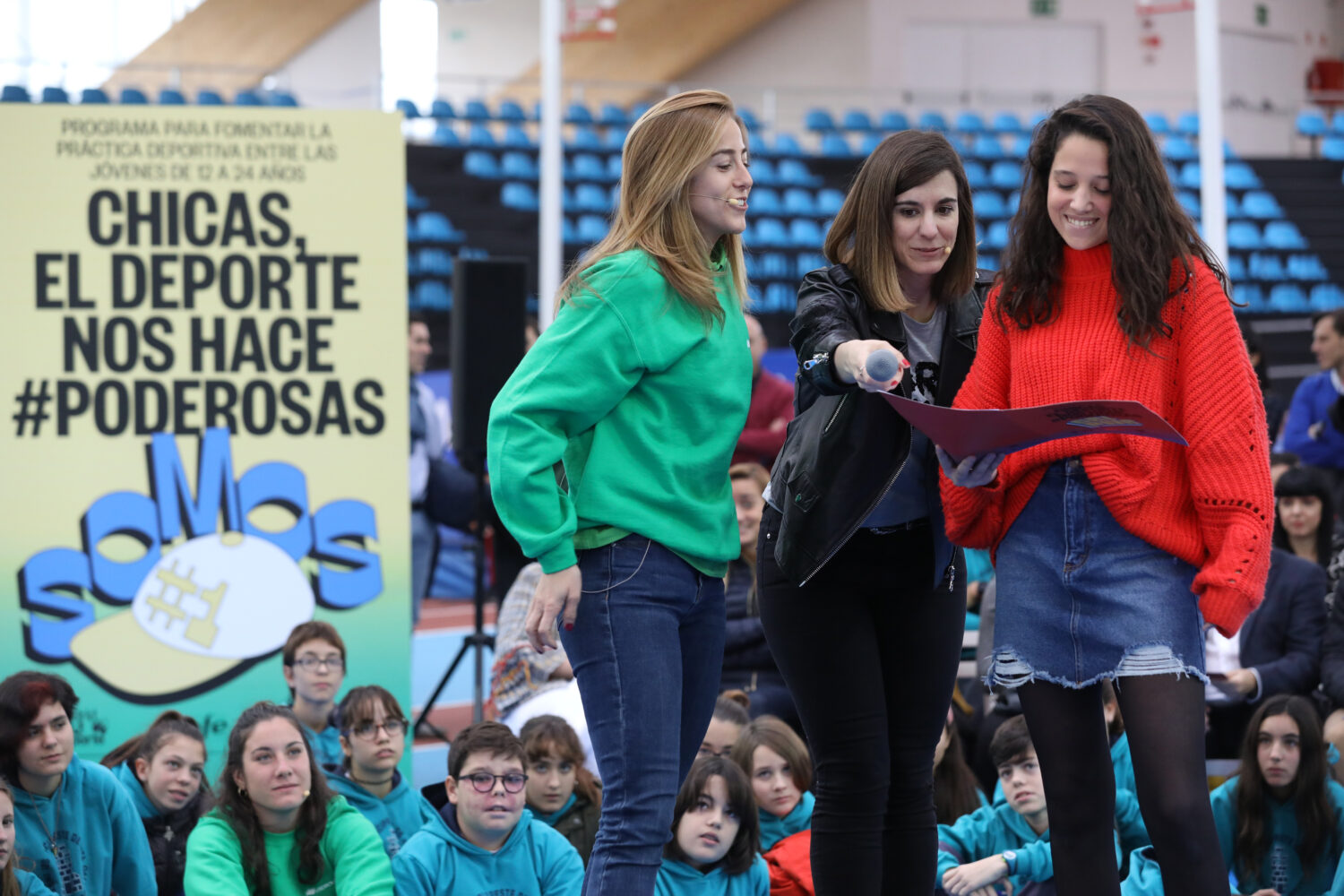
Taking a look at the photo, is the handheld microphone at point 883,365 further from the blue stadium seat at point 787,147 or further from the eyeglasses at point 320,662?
the blue stadium seat at point 787,147

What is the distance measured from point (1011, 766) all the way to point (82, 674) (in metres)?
2.61

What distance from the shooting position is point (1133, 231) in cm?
171

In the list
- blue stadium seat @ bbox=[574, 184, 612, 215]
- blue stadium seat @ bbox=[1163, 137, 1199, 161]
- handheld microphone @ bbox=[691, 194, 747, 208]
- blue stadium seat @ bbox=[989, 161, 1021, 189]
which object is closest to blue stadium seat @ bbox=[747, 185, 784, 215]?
blue stadium seat @ bbox=[574, 184, 612, 215]

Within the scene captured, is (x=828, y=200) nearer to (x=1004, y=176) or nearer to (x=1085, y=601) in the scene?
(x=1004, y=176)

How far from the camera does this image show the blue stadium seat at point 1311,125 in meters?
13.6

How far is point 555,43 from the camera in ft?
24.7

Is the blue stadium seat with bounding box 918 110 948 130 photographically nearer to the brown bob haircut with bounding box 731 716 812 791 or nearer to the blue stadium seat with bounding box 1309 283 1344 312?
the blue stadium seat with bounding box 1309 283 1344 312

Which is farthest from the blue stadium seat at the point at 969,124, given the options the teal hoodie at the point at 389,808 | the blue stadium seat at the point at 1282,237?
the teal hoodie at the point at 389,808

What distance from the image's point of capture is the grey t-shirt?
188cm

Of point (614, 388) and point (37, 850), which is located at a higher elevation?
point (614, 388)

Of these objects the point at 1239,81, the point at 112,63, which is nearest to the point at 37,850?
the point at 112,63

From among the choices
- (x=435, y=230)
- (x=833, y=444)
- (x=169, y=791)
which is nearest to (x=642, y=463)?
(x=833, y=444)

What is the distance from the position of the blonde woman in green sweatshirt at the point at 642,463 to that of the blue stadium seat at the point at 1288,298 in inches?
430

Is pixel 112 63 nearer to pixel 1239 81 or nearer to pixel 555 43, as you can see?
pixel 555 43
